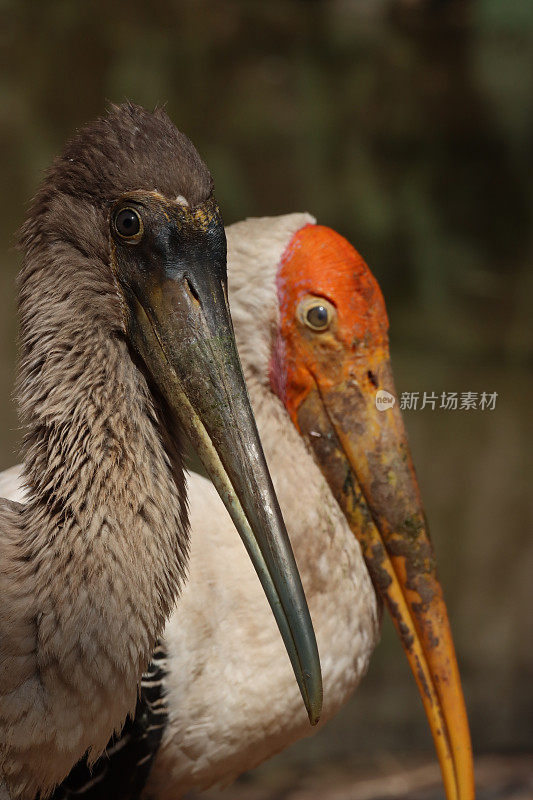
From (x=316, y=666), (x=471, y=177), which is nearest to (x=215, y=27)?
(x=471, y=177)

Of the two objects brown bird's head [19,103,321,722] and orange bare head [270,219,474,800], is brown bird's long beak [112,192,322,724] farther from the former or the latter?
orange bare head [270,219,474,800]

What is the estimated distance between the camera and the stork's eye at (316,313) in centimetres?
201

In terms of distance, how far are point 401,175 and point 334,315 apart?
1.96 metres

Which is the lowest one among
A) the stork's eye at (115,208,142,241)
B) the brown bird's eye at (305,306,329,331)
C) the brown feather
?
the brown bird's eye at (305,306,329,331)

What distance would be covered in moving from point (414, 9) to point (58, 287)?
112 inches

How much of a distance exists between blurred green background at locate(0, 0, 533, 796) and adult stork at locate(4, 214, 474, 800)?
1643 millimetres

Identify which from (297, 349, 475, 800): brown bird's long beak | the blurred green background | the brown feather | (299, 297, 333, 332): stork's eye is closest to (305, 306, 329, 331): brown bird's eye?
(299, 297, 333, 332): stork's eye

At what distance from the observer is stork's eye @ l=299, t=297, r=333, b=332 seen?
6.58ft

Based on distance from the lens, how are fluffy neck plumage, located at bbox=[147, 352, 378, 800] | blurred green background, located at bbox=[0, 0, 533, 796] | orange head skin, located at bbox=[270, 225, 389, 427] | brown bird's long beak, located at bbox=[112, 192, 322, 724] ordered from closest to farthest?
brown bird's long beak, located at bbox=[112, 192, 322, 724]
fluffy neck plumage, located at bbox=[147, 352, 378, 800]
orange head skin, located at bbox=[270, 225, 389, 427]
blurred green background, located at bbox=[0, 0, 533, 796]

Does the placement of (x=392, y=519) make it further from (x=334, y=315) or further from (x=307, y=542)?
(x=334, y=315)

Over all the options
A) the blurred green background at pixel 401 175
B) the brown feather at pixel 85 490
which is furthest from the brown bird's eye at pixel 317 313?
the blurred green background at pixel 401 175

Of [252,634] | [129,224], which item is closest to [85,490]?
[129,224]

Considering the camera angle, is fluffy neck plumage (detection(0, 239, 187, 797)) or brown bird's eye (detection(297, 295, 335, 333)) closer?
fluffy neck plumage (detection(0, 239, 187, 797))

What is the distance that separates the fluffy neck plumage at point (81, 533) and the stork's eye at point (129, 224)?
0.08 meters
